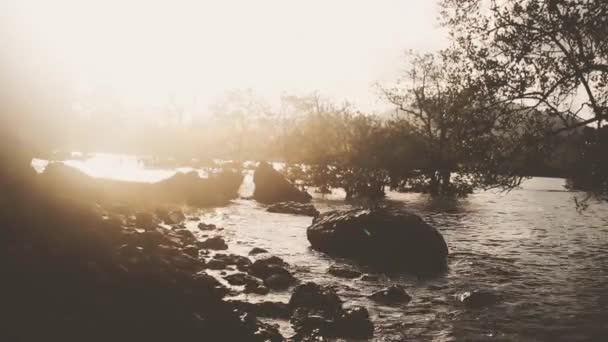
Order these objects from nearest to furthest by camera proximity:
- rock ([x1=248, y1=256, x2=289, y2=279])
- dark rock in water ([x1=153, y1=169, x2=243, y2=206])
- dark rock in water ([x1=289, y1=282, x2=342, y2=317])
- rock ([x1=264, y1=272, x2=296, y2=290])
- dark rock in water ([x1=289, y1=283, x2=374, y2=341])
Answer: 1. dark rock in water ([x1=289, y1=283, x2=374, y2=341])
2. dark rock in water ([x1=289, y1=282, x2=342, y2=317])
3. rock ([x1=264, y1=272, x2=296, y2=290])
4. rock ([x1=248, y1=256, x2=289, y2=279])
5. dark rock in water ([x1=153, y1=169, x2=243, y2=206])

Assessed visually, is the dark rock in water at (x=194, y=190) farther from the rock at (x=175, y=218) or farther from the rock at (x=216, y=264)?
the rock at (x=216, y=264)

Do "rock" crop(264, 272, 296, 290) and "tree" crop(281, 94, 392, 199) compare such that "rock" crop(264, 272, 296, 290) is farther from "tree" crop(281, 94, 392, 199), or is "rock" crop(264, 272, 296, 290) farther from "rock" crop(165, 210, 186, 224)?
"tree" crop(281, 94, 392, 199)

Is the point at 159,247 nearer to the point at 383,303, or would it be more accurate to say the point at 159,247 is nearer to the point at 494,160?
the point at 383,303

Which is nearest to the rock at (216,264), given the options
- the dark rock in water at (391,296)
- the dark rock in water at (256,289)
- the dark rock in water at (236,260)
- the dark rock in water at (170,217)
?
the dark rock in water at (236,260)

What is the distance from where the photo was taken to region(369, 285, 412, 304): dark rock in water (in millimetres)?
12719

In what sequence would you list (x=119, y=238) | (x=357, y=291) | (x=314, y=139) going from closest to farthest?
(x=357, y=291) < (x=119, y=238) < (x=314, y=139)

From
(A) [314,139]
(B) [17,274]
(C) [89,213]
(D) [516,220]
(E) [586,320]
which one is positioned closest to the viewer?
(B) [17,274]

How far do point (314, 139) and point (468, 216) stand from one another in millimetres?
26096

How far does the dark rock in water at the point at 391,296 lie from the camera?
1272 centimetres

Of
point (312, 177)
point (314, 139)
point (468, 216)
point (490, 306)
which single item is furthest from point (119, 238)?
point (314, 139)

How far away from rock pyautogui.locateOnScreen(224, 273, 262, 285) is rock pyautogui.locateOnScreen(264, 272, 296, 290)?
34 centimetres

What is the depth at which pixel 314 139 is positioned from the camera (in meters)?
57.7

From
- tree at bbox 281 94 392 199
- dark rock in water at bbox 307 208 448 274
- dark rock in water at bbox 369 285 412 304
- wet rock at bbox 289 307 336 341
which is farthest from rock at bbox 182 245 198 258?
tree at bbox 281 94 392 199

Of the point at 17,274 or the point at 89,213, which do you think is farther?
the point at 89,213
